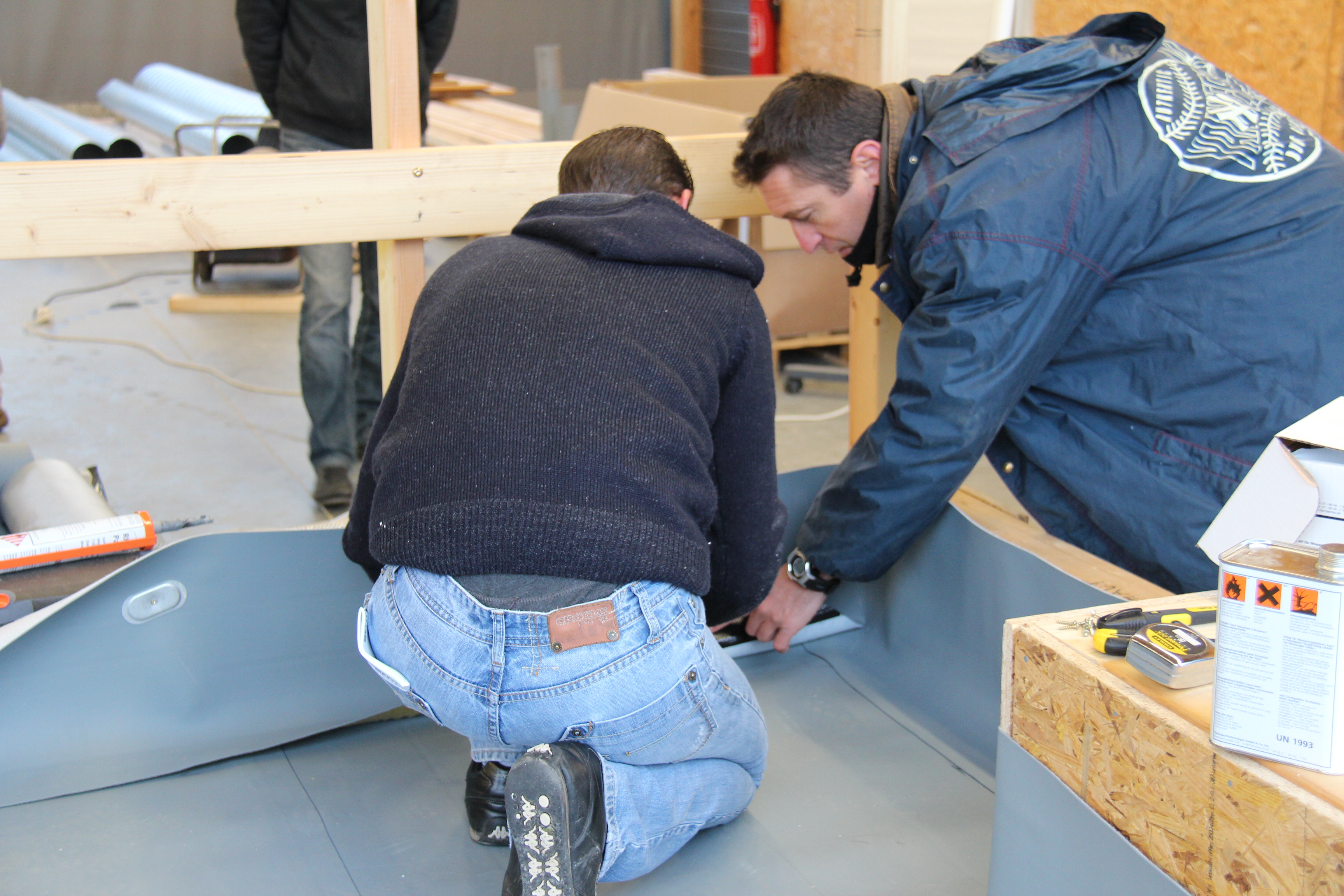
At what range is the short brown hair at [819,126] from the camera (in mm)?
1647

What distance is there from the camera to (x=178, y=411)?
143 inches

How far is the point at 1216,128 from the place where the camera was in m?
1.55

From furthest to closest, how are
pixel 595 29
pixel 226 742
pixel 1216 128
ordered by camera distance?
1. pixel 595 29
2. pixel 226 742
3. pixel 1216 128

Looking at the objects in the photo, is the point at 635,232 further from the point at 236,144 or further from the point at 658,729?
the point at 236,144

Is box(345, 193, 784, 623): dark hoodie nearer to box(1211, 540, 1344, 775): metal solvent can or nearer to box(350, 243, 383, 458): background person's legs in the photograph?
box(1211, 540, 1344, 775): metal solvent can

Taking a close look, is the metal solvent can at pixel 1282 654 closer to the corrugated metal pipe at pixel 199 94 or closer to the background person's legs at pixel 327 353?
the background person's legs at pixel 327 353

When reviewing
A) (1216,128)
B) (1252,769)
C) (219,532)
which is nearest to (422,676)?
(219,532)

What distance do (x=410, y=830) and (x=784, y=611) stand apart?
668 mm

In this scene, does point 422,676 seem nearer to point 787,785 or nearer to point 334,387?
point 787,785

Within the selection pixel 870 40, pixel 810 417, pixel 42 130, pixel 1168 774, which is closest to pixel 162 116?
pixel 42 130

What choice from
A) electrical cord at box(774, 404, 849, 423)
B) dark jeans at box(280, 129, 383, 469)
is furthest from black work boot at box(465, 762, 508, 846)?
electrical cord at box(774, 404, 849, 423)

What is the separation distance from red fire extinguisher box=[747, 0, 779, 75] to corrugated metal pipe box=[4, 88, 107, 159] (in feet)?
12.1

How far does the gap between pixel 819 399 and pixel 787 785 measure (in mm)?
2389

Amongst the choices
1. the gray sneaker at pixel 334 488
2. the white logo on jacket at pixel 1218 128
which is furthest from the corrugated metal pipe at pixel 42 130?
the white logo on jacket at pixel 1218 128
